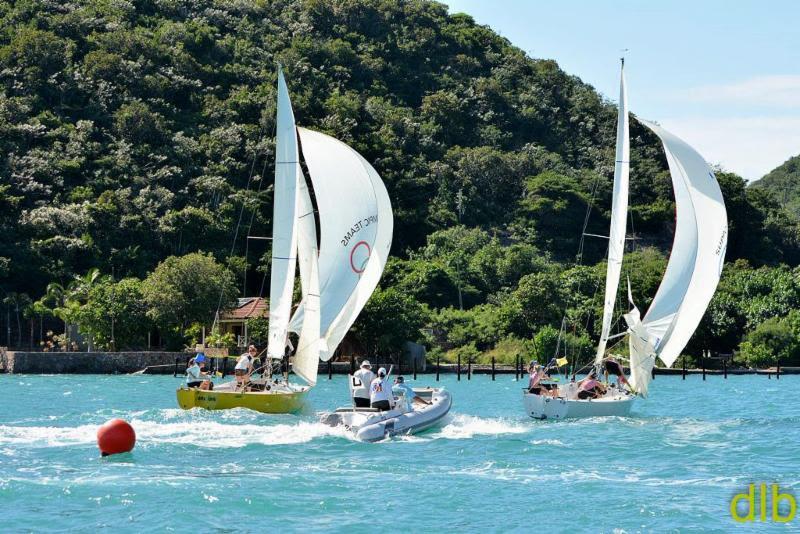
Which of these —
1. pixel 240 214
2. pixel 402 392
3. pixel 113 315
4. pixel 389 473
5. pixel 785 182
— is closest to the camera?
pixel 389 473

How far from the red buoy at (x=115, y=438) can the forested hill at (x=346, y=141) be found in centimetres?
4831

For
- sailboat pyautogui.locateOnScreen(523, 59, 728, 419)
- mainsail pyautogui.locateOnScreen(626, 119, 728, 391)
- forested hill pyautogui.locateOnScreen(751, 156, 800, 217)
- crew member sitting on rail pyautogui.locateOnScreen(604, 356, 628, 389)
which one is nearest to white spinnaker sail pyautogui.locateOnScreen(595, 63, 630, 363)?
sailboat pyautogui.locateOnScreen(523, 59, 728, 419)

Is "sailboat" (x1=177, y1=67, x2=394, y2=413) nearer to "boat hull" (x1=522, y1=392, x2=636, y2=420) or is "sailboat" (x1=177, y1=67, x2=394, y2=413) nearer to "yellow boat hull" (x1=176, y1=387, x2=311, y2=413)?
"yellow boat hull" (x1=176, y1=387, x2=311, y2=413)

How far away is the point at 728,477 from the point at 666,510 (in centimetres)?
449

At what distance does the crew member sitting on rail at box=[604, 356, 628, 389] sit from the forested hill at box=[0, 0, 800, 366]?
35.5 metres

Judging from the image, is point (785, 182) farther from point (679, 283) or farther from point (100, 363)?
point (679, 283)

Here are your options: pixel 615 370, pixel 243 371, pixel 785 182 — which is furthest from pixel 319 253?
pixel 785 182

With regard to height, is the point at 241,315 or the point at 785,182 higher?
the point at 785,182

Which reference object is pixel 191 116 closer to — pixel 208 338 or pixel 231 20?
pixel 231 20

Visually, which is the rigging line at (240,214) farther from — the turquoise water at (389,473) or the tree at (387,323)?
the turquoise water at (389,473)

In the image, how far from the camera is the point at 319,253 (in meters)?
38.8

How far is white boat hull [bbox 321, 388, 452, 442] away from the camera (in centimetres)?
3150

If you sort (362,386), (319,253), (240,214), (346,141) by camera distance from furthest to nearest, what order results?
(346,141) → (240,214) → (319,253) → (362,386)

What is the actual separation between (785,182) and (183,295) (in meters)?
121
